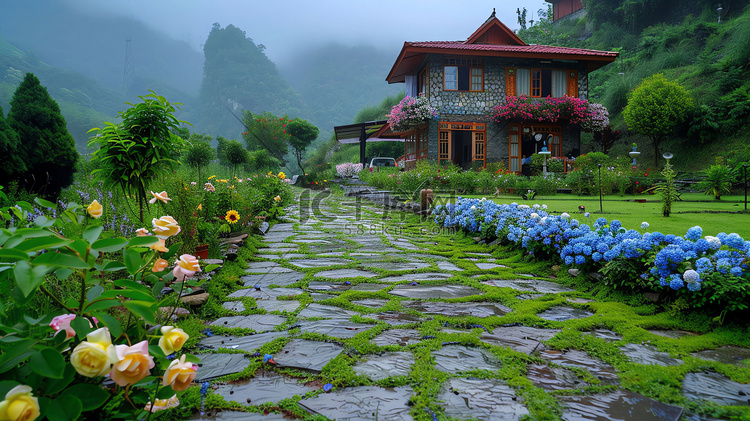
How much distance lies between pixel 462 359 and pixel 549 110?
46.4 feet

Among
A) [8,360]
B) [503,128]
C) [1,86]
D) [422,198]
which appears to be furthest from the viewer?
[1,86]

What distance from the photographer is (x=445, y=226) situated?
620 cm

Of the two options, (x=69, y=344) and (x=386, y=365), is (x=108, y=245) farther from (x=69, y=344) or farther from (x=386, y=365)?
(x=386, y=365)

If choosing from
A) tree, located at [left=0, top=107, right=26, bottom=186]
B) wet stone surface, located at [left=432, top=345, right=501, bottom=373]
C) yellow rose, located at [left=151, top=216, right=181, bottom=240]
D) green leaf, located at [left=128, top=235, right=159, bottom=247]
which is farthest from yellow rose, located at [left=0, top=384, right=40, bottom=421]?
tree, located at [left=0, top=107, right=26, bottom=186]

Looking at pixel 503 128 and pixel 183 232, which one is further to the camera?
pixel 503 128

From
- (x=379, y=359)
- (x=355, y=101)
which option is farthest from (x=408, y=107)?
(x=355, y=101)

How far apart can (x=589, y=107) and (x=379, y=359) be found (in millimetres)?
15456

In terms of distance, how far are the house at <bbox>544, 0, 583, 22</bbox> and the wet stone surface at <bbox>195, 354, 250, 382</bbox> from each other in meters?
42.5

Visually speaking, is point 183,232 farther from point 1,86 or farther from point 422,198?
point 1,86

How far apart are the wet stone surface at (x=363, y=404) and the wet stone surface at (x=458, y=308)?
3.34 ft

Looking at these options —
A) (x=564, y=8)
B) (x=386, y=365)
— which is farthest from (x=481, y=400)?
(x=564, y=8)

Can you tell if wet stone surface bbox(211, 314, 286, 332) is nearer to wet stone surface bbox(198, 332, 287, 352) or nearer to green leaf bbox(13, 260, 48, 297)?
wet stone surface bbox(198, 332, 287, 352)

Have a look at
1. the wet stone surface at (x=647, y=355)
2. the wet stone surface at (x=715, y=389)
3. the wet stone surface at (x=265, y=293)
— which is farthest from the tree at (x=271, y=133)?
the wet stone surface at (x=715, y=389)

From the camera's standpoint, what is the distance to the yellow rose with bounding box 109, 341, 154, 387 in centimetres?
86
